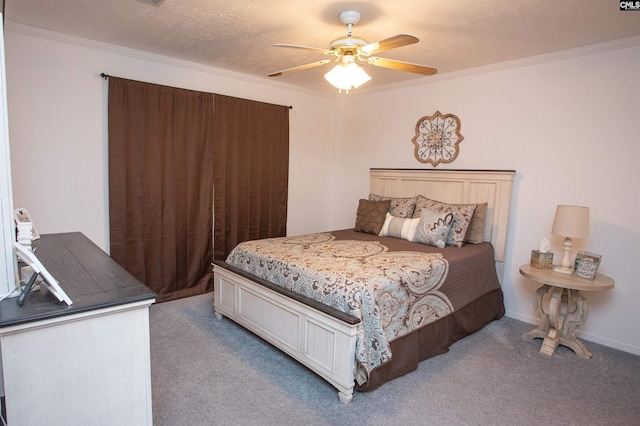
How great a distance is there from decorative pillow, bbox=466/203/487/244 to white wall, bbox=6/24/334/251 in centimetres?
319

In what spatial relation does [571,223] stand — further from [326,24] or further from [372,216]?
[326,24]

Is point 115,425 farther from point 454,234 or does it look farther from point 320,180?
point 320,180

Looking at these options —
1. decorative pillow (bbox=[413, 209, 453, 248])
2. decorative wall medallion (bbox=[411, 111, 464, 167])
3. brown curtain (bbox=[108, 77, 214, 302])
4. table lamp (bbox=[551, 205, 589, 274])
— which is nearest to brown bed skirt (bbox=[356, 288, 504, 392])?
decorative pillow (bbox=[413, 209, 453, 248])

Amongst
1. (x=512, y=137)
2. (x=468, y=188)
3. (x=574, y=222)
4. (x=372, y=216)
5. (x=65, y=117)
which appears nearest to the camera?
(x=574, y=222)

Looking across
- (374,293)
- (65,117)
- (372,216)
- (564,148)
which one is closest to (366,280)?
(374,293)

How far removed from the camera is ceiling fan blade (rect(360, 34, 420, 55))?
2090 millimetres

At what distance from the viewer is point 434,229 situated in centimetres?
345

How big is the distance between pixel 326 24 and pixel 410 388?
2.63m

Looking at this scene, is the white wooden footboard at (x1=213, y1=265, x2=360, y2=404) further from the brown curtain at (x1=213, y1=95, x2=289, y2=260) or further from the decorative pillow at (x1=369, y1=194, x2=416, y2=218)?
the decorative pillow at (x1=369, y1=194, x2=416, y2=218)

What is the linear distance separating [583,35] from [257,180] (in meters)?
3.39

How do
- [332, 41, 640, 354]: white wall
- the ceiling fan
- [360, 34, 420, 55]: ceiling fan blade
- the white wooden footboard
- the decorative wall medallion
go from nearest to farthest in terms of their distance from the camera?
[360, 34, 420, 55]: ceiling fan blade
the white wooden footboard
the ceiling fan
[332, 41, 640, 354]: white wall
the decorative wall medallion

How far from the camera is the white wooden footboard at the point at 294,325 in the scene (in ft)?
7.32

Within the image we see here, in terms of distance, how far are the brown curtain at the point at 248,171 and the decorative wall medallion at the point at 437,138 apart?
1.67 meters

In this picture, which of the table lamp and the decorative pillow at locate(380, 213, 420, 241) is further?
the decorative pillow at locate(380, 213, 420, 241)
